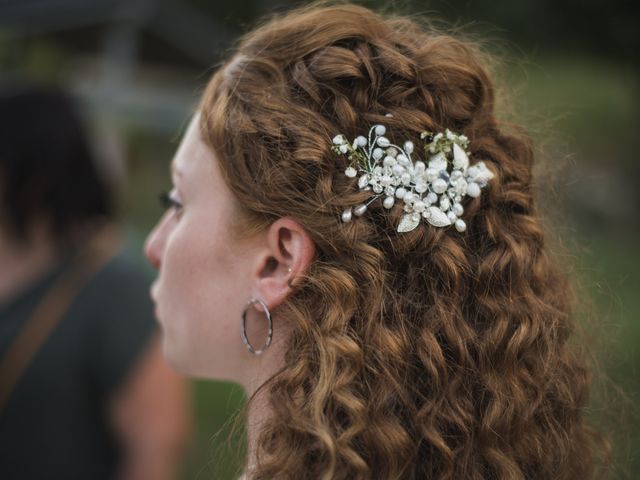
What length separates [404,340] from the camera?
4.26ft

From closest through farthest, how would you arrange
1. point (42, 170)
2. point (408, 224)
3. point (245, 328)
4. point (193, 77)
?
point (408, 224) < point (245, 328) < point (42, 170) < point (193, 77)

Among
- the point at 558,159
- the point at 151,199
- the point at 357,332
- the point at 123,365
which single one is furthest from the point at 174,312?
the point at 151,199

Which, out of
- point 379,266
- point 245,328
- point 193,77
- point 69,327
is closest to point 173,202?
point 245,328

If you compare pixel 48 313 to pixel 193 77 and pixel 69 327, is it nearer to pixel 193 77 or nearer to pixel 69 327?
pixel 69 327

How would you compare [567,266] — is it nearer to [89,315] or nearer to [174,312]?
[174,312]

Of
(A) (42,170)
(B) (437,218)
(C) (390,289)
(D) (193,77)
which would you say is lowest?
(D) (193,77)

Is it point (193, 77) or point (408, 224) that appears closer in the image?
point (408, 224)

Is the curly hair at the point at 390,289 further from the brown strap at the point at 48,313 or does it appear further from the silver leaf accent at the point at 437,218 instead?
the brown strap at the point at 48,313

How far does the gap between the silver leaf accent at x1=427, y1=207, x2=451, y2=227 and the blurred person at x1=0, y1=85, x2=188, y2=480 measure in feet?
4.48

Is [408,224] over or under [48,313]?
over

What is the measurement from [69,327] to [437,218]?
1.51 meters

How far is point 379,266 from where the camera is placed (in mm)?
1286

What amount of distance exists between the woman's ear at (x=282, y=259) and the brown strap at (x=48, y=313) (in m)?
1.23

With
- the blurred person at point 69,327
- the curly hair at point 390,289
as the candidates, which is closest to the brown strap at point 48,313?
the blurred person at point 69,327
